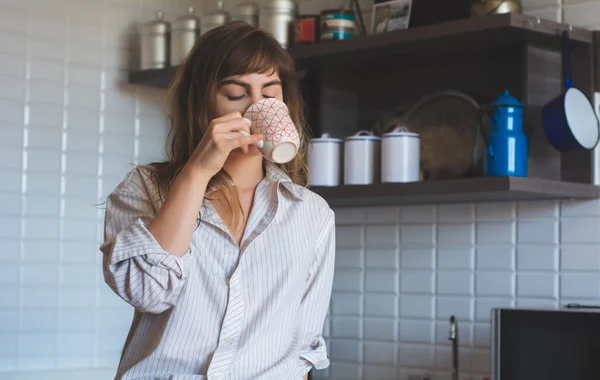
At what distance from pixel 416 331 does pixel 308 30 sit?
0.82m

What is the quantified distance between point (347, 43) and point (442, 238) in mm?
557

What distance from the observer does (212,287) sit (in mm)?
1267

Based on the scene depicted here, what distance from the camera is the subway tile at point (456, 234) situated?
2357mm

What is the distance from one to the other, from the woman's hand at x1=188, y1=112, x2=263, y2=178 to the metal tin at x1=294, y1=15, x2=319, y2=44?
4.01 ft

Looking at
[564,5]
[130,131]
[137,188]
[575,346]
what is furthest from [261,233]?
[130,131]

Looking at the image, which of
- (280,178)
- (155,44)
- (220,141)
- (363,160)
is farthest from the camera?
(155,44)

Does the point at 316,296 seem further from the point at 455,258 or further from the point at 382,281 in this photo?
the point at 382,281

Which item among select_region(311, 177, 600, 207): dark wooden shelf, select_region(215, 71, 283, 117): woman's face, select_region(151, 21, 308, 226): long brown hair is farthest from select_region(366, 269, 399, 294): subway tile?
select_region(215, 71, 283, 117): woman's face

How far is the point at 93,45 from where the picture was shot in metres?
2.79

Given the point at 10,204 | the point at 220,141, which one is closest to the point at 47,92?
the point at 10,204

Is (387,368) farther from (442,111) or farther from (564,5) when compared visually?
(564,5)

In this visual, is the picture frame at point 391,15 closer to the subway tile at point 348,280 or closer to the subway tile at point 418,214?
the subway tile at point 418,214

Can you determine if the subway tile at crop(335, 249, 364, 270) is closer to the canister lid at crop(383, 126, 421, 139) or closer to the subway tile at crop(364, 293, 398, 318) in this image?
the subway tile at crop(364, 293, 398, 318)

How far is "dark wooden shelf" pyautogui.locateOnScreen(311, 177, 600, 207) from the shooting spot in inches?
76.7
